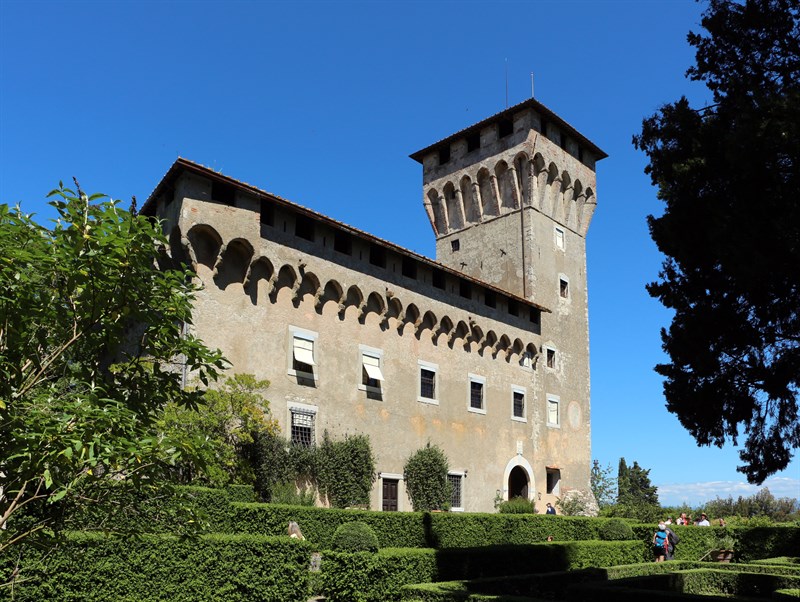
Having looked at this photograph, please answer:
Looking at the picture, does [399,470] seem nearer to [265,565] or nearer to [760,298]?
[265,565]

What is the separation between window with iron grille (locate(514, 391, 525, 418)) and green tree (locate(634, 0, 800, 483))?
1809cm

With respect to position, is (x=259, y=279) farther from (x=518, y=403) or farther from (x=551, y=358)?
(x=551, y=358)

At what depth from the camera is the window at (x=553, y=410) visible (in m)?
35.0

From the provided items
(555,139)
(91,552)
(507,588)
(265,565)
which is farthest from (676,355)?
(555,139)

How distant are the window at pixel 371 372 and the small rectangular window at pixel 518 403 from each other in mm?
8530

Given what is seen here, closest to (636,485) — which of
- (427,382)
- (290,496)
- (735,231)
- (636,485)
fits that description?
(636,485)

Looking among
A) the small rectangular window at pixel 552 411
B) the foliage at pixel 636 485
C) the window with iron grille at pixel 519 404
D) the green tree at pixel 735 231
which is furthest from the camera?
the foliage at pixel 636 485

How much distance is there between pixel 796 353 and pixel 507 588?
810 cm

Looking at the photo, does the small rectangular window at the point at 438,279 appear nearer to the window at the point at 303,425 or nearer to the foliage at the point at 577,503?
the window at the point at 303,425

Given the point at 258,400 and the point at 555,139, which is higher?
the point at 555,139

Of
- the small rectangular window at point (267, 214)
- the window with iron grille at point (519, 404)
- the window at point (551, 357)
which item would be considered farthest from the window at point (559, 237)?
the small rectangular window at point (267, 214)

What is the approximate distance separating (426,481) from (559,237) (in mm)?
16298

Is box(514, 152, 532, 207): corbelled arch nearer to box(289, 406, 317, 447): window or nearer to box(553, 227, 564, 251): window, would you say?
box(553, 227, 564, 251): window

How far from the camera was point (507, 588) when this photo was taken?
16.3 metres
